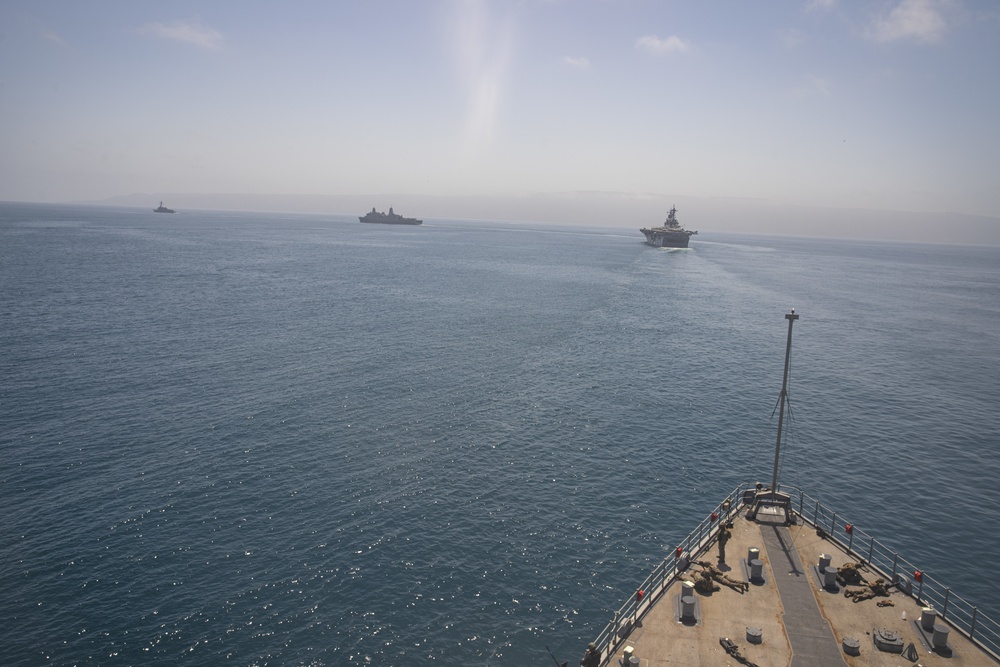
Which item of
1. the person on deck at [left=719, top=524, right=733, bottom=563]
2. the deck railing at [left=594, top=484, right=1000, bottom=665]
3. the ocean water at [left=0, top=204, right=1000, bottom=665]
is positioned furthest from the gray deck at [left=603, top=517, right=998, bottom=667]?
the ocean water at [left=0, top=204, right=1000, bottom=665]

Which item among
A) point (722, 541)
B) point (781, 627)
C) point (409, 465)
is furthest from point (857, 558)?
point (409, 465)

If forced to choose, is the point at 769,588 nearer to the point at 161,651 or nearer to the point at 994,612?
the point at 994,612

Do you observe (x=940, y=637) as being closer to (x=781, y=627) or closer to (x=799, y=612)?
(x=799, y=612)

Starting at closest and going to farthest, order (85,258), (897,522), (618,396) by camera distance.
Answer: (897,522) → (618,396) → (85,258)

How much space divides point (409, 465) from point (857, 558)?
32875mm

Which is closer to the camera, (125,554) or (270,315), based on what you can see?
(125,554)

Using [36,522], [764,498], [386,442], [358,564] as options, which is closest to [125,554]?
[36,522]

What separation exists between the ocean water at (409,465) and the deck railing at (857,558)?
1632mm

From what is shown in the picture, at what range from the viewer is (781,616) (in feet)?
82.2

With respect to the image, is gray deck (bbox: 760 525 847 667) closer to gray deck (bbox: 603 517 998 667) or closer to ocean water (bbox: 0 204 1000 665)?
gray deck (bbox: 603 517 998 667)

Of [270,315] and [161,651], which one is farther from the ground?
[270,315]

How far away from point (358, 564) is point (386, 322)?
224ft

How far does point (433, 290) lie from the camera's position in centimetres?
13988

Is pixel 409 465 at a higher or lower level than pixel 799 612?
lower
